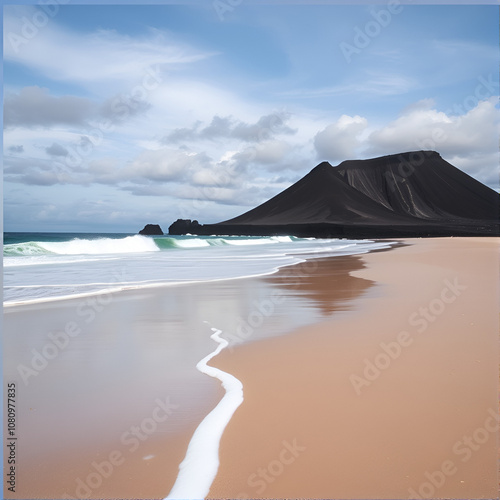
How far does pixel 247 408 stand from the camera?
265cm

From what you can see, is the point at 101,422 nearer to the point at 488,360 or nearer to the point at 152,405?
the point at 152,405

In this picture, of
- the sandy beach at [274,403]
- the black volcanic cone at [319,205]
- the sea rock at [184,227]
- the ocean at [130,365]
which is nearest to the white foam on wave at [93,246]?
the ocean at [130,365]

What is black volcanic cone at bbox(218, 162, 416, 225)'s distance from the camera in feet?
447

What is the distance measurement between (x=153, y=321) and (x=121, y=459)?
3249 millimetres

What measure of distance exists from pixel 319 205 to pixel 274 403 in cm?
14857

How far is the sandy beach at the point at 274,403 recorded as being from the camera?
1956 mm

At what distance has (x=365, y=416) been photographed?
2.50 meters

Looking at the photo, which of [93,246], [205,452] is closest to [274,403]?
[205,452]

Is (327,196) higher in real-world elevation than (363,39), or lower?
higher

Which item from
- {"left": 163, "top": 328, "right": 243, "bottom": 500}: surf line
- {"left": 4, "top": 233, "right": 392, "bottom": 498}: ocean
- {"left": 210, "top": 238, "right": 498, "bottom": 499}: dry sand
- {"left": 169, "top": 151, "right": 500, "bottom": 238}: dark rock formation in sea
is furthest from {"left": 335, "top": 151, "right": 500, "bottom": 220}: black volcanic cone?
{"left": 163, "top": 328, "right": 243, "bottom": 500}: surf line

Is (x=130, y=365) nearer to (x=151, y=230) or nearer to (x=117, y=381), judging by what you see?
(x=117, y=381)

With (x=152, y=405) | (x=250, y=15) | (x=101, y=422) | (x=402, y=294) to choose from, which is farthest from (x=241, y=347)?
(x=402, y=294)

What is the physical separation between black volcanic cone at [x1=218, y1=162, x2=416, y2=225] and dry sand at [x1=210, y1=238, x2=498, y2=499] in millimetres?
124907

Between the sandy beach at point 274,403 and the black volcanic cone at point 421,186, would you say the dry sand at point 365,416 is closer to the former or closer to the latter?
the sandy beach at point 274,403
